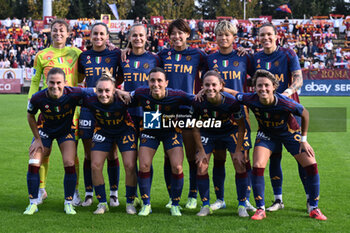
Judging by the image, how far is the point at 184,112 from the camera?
5.27 metres

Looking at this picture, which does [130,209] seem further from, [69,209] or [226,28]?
[226,28]

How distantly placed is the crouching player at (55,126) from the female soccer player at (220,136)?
1.37 meters

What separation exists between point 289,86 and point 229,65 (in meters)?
0.79

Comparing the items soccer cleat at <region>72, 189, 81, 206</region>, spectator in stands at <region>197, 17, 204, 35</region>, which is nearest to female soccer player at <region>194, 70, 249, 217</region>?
soccer cleat at <region>72, 189, 81, 206</region>

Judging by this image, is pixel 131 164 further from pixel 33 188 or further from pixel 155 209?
pixel 33 188

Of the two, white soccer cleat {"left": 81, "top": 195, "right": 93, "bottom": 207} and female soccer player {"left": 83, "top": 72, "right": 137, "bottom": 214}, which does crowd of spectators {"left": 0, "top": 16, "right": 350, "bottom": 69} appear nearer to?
white soccer cleat {"left": 81, "top": 195, "right": 93, "bottom": 207}

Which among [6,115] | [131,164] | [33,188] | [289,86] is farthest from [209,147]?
[6,115]

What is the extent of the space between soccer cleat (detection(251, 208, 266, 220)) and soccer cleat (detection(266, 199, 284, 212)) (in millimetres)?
371

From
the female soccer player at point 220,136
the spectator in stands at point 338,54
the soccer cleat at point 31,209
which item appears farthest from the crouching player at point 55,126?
the spectator in stands at point 338,54

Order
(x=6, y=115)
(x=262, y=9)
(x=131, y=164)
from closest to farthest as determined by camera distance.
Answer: (x=131, y=164)
(x=6, y=115)
(x=262, y=9)

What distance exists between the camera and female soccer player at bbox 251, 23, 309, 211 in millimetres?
5355

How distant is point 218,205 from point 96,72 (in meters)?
2.22

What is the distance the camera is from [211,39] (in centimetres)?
3177

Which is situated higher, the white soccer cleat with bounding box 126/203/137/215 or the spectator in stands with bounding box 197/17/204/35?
the spectator in stands with bounding box 197/17/204/35
